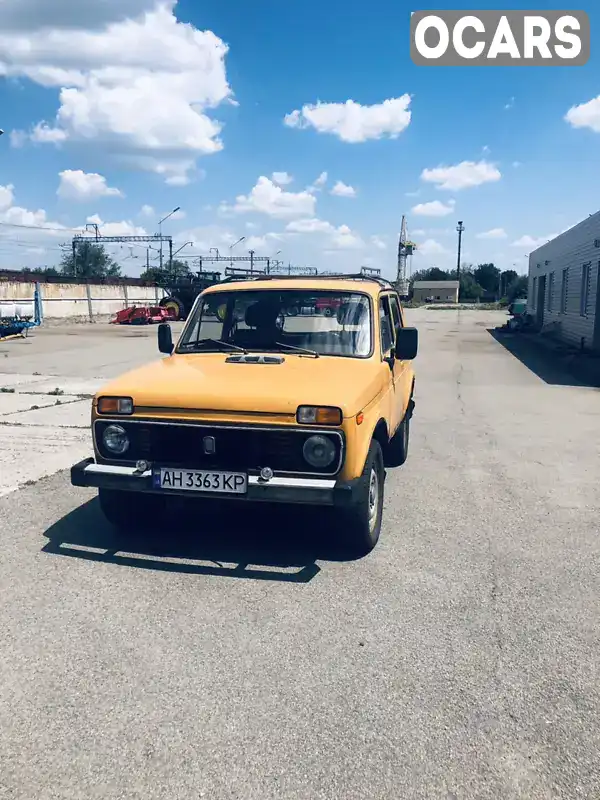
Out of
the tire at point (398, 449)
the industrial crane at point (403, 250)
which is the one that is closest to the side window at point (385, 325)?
the tire at point (398, 449)

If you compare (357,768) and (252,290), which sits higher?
(252,290)

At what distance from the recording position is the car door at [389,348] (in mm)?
5746

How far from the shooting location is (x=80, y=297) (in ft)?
135

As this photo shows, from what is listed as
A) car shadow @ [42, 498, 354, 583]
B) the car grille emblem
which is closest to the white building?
car shadow @ [42, 498, 354, 583]

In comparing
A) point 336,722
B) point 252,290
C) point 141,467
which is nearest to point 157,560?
point 141,467

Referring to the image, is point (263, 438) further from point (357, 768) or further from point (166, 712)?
point (357, 768)

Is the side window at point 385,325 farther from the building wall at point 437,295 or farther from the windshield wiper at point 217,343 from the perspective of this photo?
the building wall at point 437,295

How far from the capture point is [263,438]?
4.39m

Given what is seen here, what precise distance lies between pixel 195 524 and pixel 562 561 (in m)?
2.74

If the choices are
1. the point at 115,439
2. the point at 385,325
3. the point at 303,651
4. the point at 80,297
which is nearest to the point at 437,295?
the point at 80,297

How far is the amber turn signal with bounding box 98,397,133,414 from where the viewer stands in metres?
4.59

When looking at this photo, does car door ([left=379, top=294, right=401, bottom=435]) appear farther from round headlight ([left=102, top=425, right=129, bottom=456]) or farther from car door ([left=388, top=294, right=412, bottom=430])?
round headlight ([left=102, top=425, right=129, bottom=456])

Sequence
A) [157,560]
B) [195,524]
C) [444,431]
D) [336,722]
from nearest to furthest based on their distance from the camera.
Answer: [336,722] → [157,560] → [195,524] → [444,431]

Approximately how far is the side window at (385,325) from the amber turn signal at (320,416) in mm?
1561
